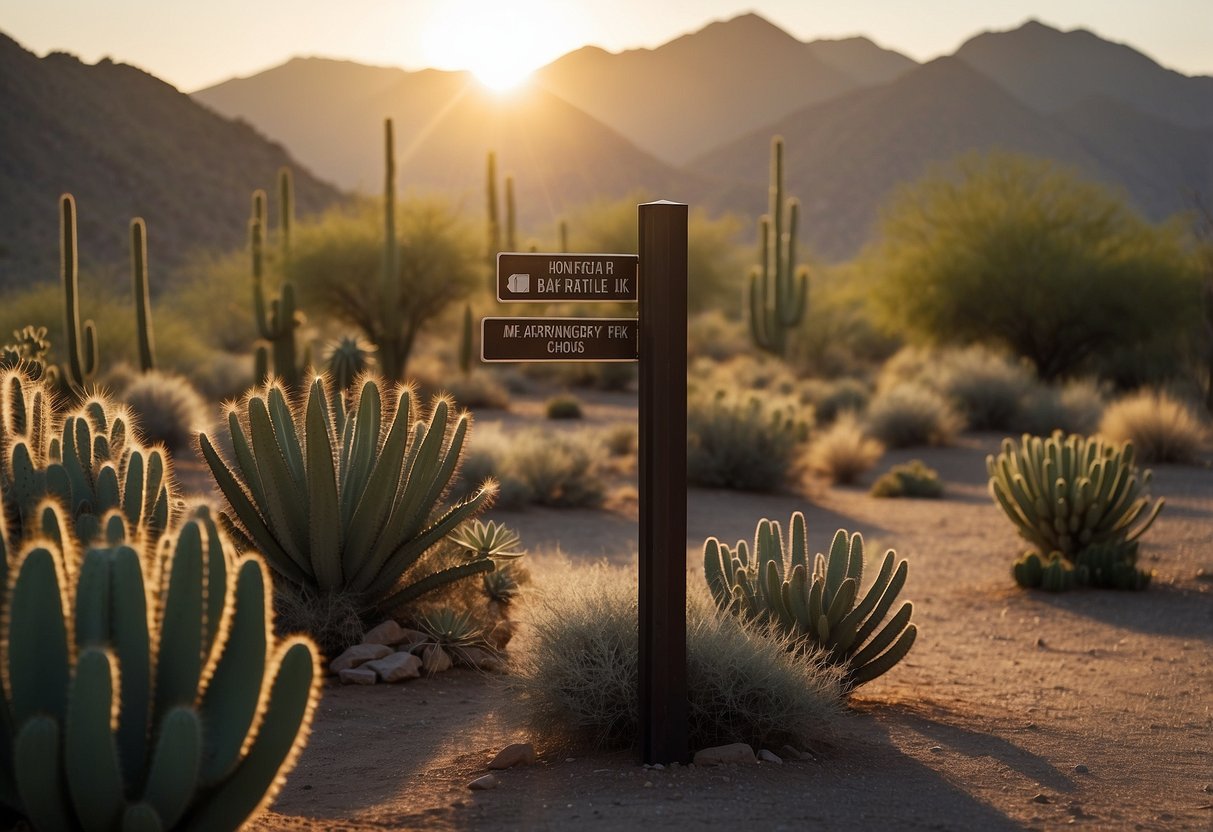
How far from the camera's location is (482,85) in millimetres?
124938

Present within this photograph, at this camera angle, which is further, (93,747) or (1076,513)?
(1076,513)

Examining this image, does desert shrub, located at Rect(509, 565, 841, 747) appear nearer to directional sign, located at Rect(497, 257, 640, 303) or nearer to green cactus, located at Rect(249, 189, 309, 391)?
directional sign, located at Rect(497, 257, 640, 303)

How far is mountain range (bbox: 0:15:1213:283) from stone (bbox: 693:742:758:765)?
21869 mm

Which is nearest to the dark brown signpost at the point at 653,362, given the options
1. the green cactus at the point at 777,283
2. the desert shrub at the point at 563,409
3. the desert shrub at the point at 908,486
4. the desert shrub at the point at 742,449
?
the desert shrub at the point at 742,449

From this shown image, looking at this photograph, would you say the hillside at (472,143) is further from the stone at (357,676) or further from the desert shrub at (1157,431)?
the stone at (357,676)

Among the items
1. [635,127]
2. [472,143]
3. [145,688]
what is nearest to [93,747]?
[145,688]

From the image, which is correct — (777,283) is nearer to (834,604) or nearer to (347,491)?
(347,491)

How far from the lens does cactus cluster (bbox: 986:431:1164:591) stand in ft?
39.7

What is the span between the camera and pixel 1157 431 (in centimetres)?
2091

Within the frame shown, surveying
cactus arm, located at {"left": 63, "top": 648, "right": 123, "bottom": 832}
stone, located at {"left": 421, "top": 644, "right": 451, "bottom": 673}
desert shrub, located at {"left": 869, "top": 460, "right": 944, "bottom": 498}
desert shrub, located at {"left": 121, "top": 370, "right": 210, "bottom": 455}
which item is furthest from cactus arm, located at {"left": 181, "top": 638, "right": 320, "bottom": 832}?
desert shrub, located at {"left": 121, "top": 370, "right": 210, "bottom": 455}

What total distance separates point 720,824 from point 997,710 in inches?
128

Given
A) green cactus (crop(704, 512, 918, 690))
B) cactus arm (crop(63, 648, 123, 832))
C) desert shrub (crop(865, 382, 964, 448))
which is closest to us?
cactus arm (crop(63, 648, 123, 832))

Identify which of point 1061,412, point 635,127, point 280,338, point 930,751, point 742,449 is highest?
point 635,127

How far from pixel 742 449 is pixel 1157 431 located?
22.9ft
